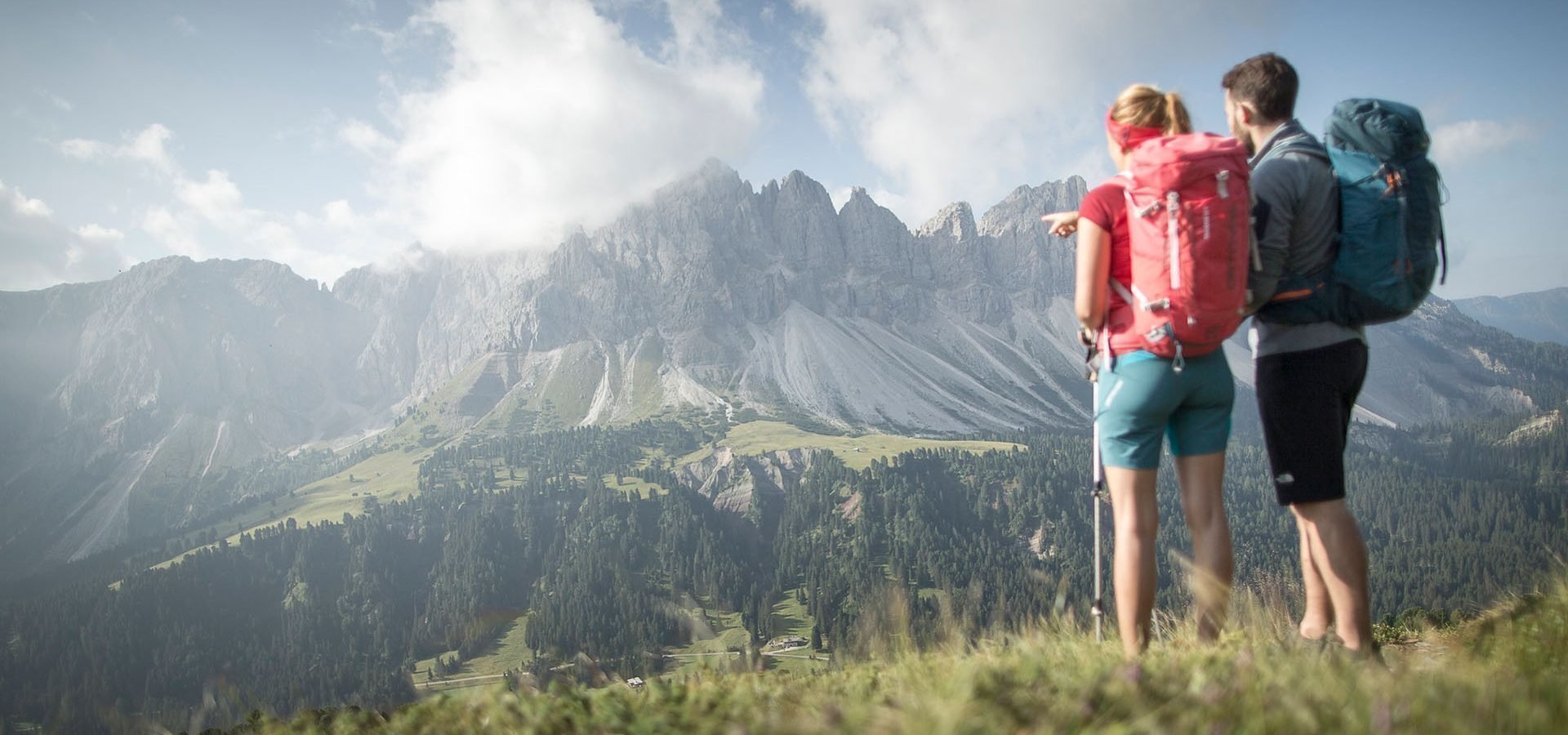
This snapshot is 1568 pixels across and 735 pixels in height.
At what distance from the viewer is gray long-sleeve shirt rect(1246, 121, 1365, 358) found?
4617mm

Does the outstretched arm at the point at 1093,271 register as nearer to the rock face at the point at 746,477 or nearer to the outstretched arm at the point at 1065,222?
the outstretched arm at the point at 1065,222

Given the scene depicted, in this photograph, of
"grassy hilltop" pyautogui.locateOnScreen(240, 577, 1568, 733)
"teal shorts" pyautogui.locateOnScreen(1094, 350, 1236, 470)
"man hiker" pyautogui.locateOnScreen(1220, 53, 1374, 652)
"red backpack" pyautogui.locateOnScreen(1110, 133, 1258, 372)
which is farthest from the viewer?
"man hiker" pyautogui.locateOnScreen(1220, 53, 1374, 652)

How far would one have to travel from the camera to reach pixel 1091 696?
2396 mm

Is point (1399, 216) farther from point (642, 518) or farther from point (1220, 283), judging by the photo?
point (642, 518)

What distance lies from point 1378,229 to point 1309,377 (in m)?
Answer: 0.98

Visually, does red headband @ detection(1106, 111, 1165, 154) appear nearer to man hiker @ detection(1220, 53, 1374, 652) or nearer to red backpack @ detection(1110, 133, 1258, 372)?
red backpack @ detection(1110, 133, 1258, 372)

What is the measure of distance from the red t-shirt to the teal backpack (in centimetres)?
109

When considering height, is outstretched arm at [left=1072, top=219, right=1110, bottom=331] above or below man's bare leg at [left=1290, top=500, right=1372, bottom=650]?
above

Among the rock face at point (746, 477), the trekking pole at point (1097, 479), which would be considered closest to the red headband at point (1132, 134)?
the trekking pole at point (1097, 479)

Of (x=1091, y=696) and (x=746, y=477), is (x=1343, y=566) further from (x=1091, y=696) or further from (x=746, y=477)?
(x=746, y=477)

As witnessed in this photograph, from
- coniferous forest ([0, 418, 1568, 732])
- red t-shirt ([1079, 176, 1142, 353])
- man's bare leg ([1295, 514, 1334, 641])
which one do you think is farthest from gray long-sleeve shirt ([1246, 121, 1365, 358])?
coniferous forest ([0, 418, 1568, 732])

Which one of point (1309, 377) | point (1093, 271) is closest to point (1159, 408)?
point (1093, 271)

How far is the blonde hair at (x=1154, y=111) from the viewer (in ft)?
Result: 16.0

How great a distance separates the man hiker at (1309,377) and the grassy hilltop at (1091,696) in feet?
1.67
